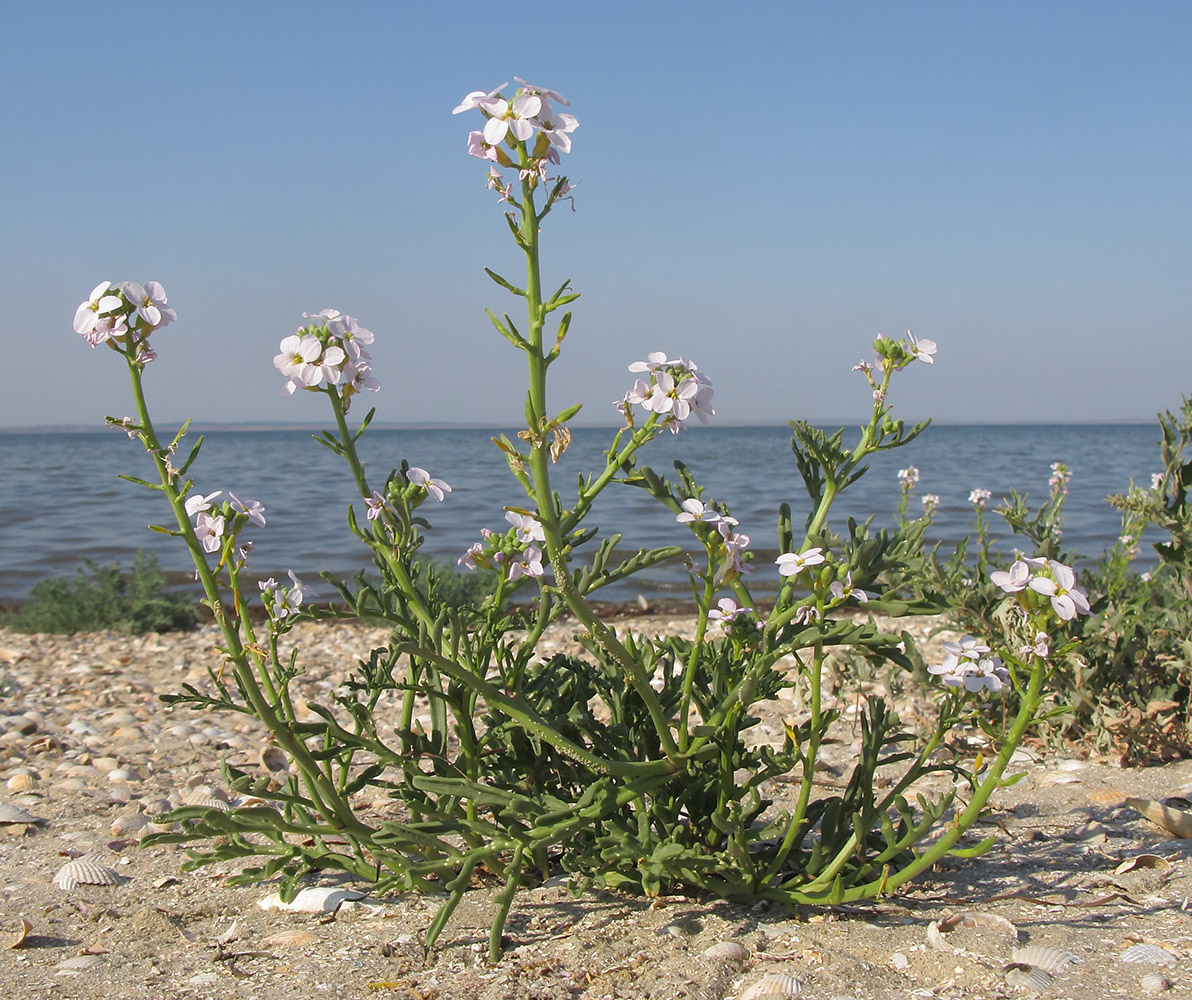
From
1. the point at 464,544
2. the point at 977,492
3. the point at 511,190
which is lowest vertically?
the point at 464,544

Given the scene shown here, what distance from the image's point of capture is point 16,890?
2918 millimetres

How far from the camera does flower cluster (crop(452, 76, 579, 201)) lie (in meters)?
1.97

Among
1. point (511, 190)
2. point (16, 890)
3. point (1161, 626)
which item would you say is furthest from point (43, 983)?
point (1161, 626)

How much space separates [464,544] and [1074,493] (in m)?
13.8

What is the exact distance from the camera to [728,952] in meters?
2.38

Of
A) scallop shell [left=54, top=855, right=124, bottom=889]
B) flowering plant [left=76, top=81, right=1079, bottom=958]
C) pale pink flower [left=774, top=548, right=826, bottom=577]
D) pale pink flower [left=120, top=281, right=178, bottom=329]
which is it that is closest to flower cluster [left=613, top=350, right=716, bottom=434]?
flowering plant [left=76, top=81, right=1079, bottom=958]

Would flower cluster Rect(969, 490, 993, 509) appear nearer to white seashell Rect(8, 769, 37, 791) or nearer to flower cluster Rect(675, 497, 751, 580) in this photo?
flower cluster Rect(675, 497, 751, 580)

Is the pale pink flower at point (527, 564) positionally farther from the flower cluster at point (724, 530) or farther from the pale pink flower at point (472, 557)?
the flower cluster at point (724, 530)

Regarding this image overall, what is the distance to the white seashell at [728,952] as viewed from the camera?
2.36m

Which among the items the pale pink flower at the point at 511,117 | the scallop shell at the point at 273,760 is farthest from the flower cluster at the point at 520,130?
the scallop shell at the point at 273,760

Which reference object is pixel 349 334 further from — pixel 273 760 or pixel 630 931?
pixel 273 760

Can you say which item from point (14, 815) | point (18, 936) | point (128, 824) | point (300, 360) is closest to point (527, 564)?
point (300, 360)

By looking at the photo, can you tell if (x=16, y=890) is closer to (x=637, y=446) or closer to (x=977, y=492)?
(x=637, y=446)

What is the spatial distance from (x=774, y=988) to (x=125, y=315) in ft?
6.66
